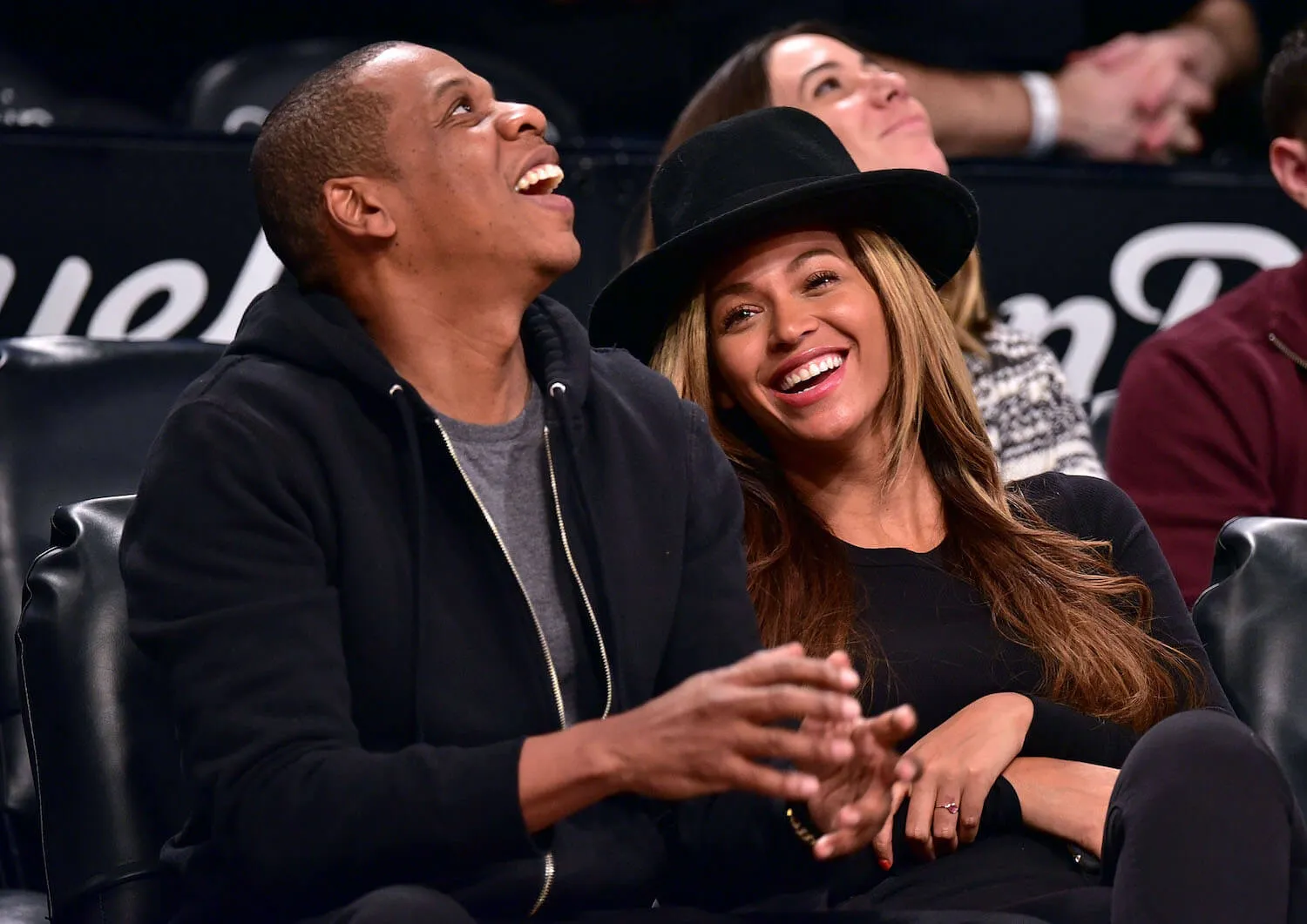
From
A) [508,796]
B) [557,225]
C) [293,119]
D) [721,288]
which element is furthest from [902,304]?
[508,796]

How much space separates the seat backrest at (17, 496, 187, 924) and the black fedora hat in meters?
0.70

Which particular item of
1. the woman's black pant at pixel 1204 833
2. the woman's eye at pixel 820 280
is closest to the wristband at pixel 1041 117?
the woman's eye at pixel 820 280

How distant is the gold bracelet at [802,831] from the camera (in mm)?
1631

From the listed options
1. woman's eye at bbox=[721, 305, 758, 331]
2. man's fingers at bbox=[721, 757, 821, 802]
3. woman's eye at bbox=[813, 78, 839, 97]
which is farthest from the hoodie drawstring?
woman's eye at bbox=[813, 78, 839, 97]

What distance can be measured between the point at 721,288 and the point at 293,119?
22.9 inches

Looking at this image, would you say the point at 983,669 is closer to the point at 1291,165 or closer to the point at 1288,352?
the point at 1288,352

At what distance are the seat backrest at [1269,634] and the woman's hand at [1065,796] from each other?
25 cm

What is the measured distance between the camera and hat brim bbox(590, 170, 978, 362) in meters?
2.05

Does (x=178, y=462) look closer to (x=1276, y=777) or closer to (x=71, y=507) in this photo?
(x=71, y=507)

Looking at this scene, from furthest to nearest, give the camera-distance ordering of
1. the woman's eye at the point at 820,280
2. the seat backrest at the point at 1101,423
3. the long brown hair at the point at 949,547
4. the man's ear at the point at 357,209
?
the seat backrest at the point at 1101,423 < the woman's eye at the point at 820,280 < the long brown hair at the point at 949,547 < the man's ear at the point at 357,209

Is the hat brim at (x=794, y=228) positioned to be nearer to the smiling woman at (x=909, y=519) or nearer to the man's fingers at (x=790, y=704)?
the smiling woman at (x=909, y=519)

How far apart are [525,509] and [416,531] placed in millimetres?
Answer: 140

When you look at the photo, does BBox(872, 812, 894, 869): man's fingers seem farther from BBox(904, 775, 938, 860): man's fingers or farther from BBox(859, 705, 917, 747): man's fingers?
BBox(859, 705, 917, 747): man's fingers

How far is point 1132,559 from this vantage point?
6.87 ft
